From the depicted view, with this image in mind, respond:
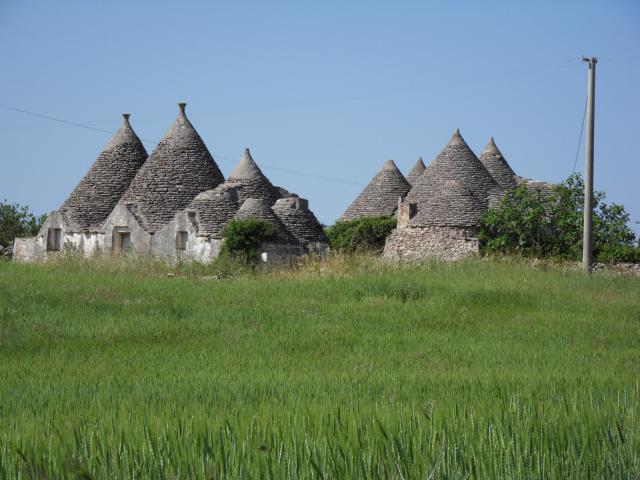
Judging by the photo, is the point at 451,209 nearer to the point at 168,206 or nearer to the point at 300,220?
the point at 300,220

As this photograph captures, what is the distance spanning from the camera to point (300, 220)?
86.8ft

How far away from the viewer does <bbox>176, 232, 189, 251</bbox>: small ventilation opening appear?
1020 inches

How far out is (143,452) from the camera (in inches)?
154

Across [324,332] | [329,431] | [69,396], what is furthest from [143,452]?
[324,332]

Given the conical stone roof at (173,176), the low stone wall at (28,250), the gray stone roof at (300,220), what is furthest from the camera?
the low stone wall at (28,250)

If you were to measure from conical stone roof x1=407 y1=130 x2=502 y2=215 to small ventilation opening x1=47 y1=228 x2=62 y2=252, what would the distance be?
11113mm

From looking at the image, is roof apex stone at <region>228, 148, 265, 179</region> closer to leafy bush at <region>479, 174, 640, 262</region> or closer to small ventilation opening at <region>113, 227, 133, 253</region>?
small ventilation opening at <region>113, 227, 133, 253</region>

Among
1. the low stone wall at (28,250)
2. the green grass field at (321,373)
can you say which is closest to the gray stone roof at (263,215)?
A: the green grass field at (321,373)

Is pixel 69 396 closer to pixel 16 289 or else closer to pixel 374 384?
pixel 374 384

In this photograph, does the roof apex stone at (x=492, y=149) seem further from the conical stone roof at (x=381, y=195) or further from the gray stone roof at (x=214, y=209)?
the gray stone roof at (x=214, y=209)

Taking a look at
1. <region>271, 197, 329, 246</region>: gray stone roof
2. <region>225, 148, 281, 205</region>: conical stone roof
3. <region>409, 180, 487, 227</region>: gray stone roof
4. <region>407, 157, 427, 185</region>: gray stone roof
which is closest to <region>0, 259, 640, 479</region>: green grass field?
<region>271, 197, 329, 246</region>: gray stone roof

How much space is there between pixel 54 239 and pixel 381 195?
36.0 ft

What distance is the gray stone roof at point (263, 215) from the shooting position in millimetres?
24484

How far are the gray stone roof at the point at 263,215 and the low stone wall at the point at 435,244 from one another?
9.52 feet
